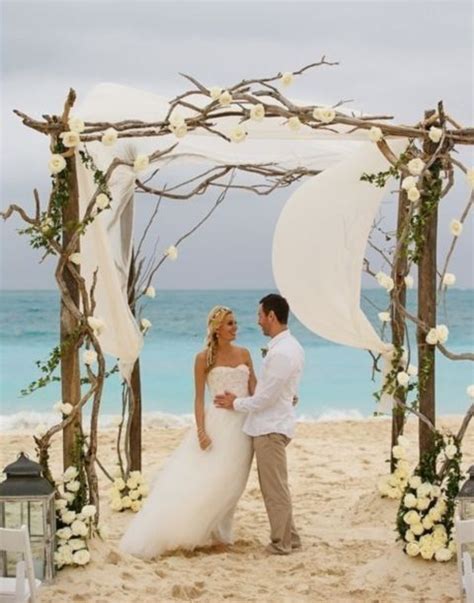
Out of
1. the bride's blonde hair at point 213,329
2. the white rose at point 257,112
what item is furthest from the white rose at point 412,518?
the white rose at point 257,112

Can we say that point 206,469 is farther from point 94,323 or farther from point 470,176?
point 470,176

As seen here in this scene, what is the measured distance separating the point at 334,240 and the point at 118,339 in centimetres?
148

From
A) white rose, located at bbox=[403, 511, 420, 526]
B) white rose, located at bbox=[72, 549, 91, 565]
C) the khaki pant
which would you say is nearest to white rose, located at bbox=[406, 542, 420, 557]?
white rose, located at bbox=[403, 511, 420, 526]

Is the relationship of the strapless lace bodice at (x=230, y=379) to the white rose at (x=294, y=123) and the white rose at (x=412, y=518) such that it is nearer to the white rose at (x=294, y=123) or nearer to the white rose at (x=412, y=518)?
the white rose at (x=412, y=518)

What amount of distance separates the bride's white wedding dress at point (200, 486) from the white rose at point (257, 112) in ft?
5.47

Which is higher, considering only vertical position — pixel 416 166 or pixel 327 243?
pixel 416 166

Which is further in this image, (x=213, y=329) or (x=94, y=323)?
(x=213, y=329)

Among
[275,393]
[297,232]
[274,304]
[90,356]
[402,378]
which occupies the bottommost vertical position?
[275,393]

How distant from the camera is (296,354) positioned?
7.39 metres

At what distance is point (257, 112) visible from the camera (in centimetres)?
650

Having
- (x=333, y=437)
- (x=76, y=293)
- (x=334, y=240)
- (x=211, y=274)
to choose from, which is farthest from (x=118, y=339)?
(x=211, y=274)

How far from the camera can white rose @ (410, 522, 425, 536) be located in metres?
6.75

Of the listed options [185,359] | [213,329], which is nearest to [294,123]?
[213,329]

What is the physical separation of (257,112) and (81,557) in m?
2.51
